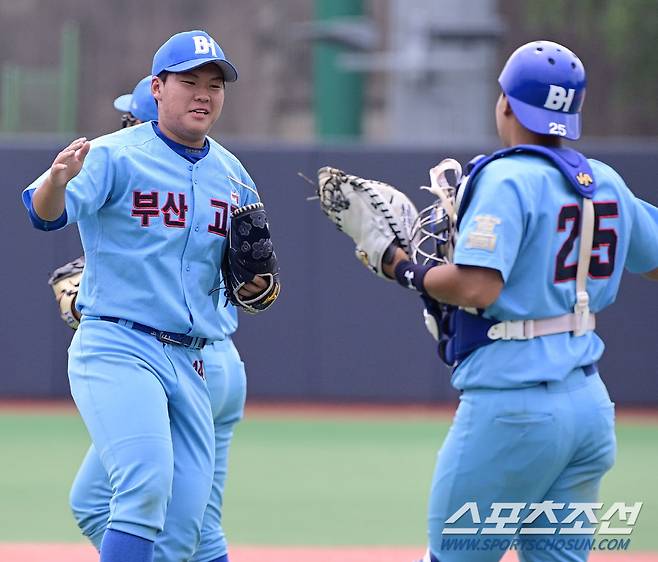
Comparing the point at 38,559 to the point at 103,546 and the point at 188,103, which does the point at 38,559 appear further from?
the point at 188,103

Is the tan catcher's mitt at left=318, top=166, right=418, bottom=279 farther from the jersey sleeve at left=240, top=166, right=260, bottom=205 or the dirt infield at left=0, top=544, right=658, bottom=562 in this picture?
the dirt infield at left=0, top=544, right=658, bottom=562

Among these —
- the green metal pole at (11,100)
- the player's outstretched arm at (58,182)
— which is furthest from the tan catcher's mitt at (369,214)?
the green metal pole at (11,100)

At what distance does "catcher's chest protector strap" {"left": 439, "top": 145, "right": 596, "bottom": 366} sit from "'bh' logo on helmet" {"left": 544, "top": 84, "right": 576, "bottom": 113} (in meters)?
0.12

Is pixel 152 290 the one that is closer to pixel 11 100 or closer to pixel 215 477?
pixel 215 477

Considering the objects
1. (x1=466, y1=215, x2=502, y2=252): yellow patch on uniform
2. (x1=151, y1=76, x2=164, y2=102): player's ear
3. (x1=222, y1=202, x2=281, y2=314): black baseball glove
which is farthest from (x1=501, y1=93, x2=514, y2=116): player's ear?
(x1=151, y1=76, x2=164, y2=102): player's ear

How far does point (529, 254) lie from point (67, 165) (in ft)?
4.56

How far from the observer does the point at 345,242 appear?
34.4ft

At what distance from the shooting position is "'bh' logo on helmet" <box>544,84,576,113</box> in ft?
11.9

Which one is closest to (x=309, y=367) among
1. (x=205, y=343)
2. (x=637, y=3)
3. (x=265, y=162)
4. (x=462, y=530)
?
(x=265, y=162)

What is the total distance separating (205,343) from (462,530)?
46.7 inches

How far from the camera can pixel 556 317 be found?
3.58 meters

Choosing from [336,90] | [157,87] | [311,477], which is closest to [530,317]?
[157,87]

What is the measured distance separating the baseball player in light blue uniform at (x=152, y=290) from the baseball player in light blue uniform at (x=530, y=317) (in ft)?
2.84

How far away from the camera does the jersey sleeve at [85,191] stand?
155 inches
